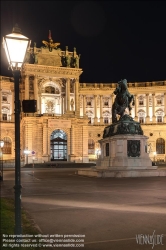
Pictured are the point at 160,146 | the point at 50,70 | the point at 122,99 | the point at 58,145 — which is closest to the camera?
the point at 122,99

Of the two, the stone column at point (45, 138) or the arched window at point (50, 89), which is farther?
the arched window at point (50, 89)

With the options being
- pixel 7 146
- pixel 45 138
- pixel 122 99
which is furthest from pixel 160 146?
pixel 122 99

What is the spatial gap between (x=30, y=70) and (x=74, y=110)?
15.1 meters

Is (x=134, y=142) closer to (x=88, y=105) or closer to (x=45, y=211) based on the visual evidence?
(x=45, y=211)

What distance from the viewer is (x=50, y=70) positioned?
86.4 meters

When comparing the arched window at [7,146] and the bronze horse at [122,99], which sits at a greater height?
the bronze horse at [122,99]

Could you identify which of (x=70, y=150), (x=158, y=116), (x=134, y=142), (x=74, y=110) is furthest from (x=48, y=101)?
(x=134, y=142)

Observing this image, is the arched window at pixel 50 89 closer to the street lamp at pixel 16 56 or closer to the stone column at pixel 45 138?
the stone column at pixel 45 138

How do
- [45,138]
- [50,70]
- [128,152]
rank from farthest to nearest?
[50,70] < [45,138] < [128,152]

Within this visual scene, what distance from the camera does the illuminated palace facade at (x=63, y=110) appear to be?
80.6 m

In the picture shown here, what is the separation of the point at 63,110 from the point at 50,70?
431 inches

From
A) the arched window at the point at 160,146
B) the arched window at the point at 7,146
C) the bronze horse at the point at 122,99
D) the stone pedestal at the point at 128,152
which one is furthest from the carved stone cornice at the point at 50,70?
the stone pedestal at the point at 128,152

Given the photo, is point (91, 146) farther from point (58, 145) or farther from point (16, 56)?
point (16, 56)

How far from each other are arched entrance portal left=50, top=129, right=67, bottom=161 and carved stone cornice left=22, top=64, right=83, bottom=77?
50.6 ft
